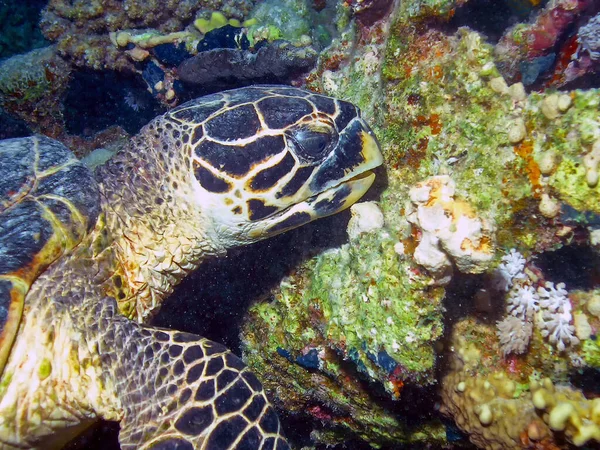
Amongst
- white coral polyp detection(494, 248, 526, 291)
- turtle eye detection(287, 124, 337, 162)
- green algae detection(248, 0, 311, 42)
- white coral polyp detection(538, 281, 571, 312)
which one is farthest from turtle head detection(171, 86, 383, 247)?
green algae detection(248, 0, 311, 42)

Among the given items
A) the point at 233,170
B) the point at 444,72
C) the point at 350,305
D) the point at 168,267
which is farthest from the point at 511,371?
the point at 168,267

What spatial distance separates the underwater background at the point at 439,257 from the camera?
5.83ft

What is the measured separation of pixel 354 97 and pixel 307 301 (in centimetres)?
156

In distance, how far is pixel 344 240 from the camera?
258cm

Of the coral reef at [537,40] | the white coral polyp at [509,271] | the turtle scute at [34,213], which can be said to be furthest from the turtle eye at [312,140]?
the coral reef at [537,40]

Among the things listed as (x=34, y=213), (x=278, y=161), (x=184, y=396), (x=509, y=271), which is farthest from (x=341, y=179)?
(x=34, y=213)

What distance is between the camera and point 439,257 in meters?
1.70

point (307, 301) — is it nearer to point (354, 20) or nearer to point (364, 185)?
point (364, 185)

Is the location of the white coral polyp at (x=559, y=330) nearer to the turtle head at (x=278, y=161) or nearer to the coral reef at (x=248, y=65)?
the turtle head at (x=278, y=161)

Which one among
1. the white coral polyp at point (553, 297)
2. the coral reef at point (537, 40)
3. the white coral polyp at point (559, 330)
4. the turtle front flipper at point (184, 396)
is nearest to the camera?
the turtle front flipper at point (184, 396)

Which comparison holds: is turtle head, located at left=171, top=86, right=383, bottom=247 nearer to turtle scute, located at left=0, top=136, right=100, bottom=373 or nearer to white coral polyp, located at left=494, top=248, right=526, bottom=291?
turtle scute, located at left=0, top=136, right=100, bottom=373

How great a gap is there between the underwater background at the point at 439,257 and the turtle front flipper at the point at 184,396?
2.03ft

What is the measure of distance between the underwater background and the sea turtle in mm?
417

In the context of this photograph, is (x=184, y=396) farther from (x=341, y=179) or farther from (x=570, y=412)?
(x=570, y=412)
